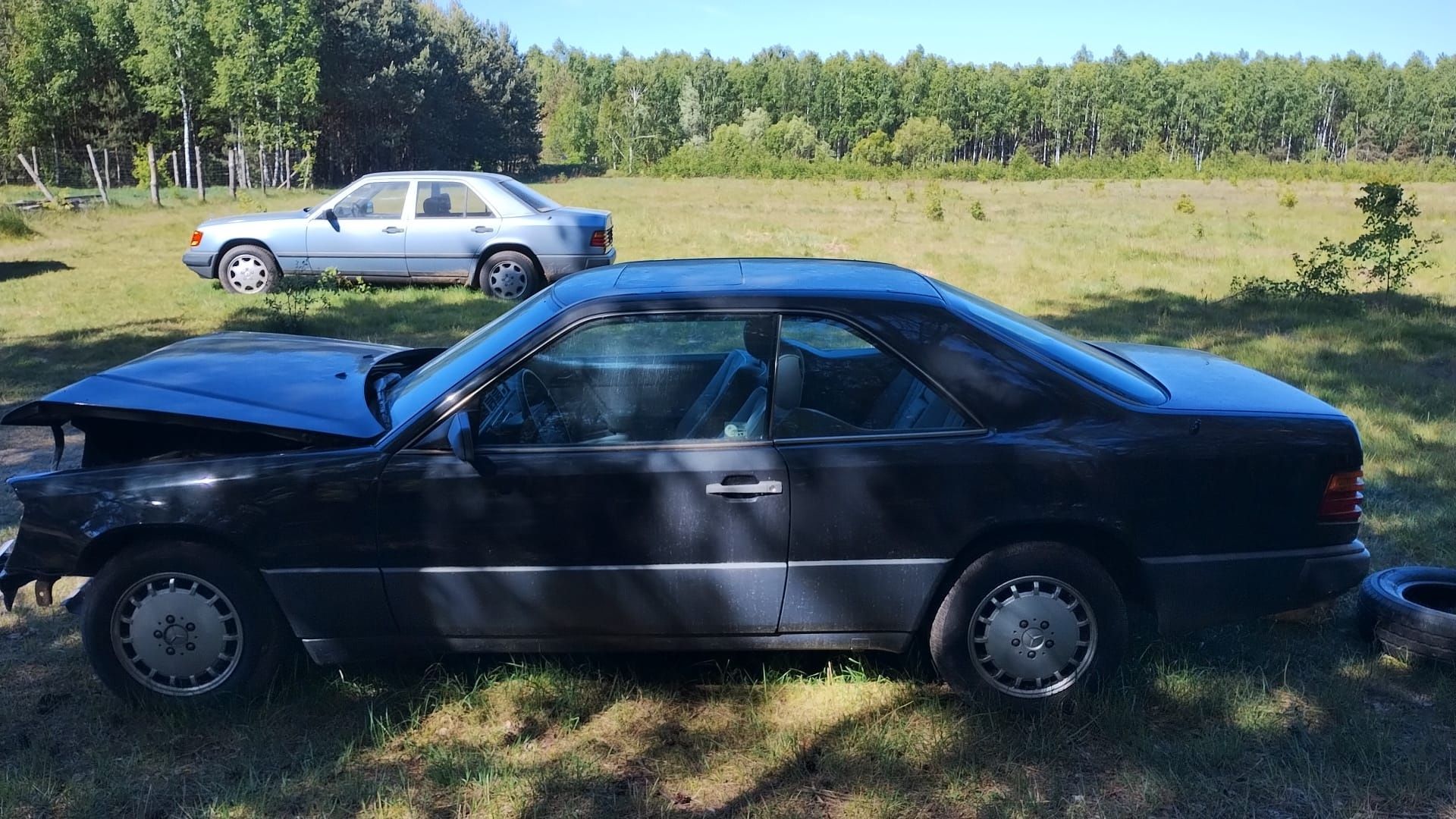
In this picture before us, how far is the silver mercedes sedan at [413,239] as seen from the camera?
12.9 m

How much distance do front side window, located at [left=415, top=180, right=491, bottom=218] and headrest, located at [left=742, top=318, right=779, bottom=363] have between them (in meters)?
9.81

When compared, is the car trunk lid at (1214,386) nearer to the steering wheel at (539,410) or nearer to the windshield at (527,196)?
the steering wheel at (539,410)

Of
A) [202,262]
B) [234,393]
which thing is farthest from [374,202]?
[234,393]

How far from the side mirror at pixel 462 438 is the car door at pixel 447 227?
978 cm

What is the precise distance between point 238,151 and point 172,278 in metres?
31.8

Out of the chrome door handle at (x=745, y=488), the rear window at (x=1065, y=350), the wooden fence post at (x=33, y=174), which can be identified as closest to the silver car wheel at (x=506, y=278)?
the rear window at (x=1065, y=350)

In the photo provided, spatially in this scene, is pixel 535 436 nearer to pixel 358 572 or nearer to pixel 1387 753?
pixel 358 572

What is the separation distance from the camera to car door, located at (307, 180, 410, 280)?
42.6 feet

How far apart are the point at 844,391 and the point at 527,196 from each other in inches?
403

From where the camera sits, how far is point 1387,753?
351cm

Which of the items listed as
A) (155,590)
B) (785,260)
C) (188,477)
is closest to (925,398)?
(785,260)

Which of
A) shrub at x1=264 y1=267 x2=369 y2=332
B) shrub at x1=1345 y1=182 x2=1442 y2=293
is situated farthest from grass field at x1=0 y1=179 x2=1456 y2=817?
shrub at x1=1345 y1=182 x2=1442 y2=293

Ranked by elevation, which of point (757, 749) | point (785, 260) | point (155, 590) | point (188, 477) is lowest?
point (757, 749)

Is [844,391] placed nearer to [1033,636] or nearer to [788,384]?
[788,384]
